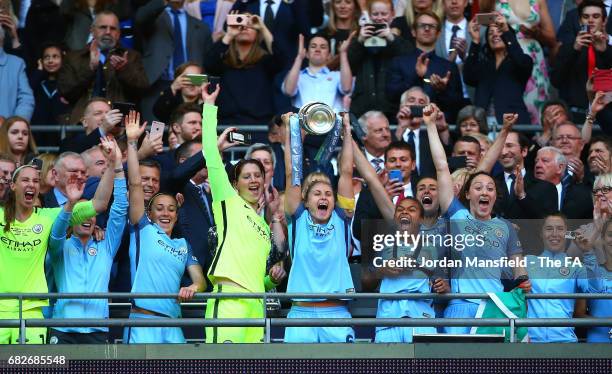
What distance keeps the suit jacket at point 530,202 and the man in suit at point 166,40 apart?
14.7 feet

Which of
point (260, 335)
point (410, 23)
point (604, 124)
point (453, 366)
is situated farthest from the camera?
point (410, 23)

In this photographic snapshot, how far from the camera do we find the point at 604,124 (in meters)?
15.9

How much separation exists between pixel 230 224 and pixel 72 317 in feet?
4.86

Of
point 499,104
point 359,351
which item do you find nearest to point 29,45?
point 499,104

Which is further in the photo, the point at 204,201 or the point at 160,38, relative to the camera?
the point at 160,38

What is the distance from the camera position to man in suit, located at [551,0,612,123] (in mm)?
16500

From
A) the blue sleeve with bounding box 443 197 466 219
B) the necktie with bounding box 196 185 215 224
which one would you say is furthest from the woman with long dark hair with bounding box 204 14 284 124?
the blue sleeve with bounding box 443 197 466 219

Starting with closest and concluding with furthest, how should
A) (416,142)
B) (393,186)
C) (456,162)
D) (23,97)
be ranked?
(393,186) < (456,162) < (416,142) < (23,97)

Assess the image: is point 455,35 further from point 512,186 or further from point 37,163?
point 37,163

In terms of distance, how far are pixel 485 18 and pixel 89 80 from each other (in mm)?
4255

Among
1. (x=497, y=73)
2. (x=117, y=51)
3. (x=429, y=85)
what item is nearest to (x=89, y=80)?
(x=117, y=51)

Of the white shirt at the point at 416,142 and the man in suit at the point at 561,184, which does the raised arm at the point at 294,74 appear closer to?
the white shirt at the point at 416,142

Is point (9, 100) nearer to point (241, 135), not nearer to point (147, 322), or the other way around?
point (241, 135)

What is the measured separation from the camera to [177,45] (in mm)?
17594
